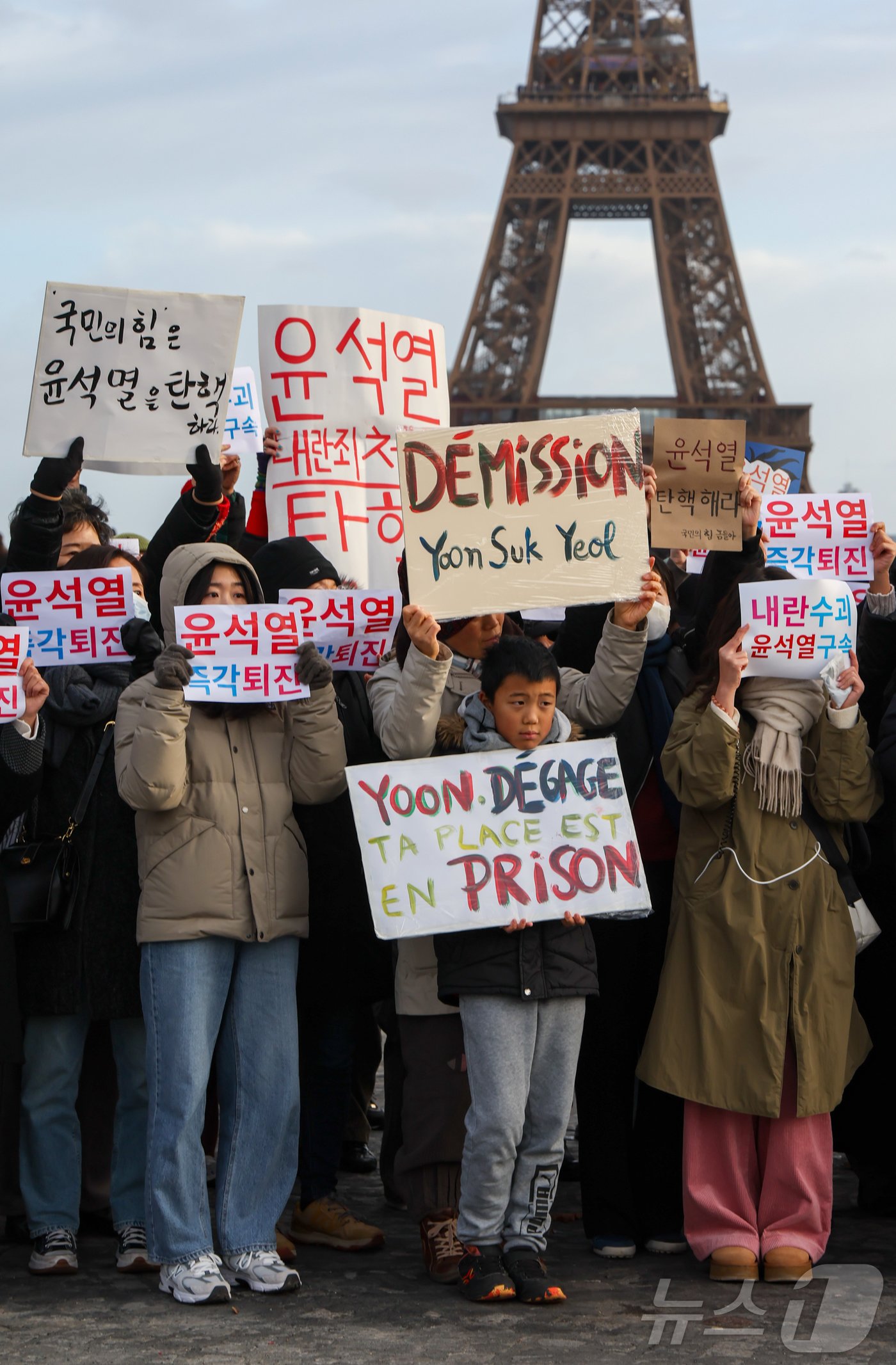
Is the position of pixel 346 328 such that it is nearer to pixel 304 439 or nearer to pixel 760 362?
pixel 304 439

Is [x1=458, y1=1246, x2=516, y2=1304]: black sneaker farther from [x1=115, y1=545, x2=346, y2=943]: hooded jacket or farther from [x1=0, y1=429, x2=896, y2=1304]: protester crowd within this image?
[x1=115, y1=545, x2=346, y2=943]: hooded jacket

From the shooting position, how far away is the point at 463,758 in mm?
4488

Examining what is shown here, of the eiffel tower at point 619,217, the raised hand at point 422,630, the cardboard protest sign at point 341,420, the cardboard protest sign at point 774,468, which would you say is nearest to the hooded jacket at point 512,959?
the raised hand at point 422,630

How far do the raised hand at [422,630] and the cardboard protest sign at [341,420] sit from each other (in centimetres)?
144

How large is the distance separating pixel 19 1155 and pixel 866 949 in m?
2.73

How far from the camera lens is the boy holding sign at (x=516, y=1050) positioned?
14.1 ft

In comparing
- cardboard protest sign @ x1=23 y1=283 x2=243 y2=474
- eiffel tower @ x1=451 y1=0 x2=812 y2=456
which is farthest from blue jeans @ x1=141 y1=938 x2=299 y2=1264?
eiffel tower @ x1=451 y1=0 x2=812 y2=456

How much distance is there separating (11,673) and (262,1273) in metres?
1.78

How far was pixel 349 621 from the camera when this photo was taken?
16.0ft

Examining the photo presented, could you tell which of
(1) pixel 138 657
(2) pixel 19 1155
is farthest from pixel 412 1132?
(1) pixel 138 657

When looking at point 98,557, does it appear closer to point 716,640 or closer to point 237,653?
point 237,653

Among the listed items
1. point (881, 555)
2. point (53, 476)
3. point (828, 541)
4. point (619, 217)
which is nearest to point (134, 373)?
point (53, 476)

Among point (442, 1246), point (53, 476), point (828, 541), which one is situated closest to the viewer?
point (442, 1246)

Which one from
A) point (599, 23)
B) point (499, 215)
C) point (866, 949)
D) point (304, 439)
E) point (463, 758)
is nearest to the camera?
point (463, 758)
